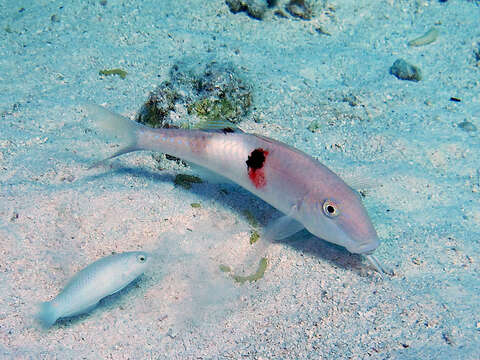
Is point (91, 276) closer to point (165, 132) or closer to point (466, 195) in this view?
point (165, 132)

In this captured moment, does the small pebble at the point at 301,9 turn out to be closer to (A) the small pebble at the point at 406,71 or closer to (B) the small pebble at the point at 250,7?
(B) the small pebble at the point at 250,7

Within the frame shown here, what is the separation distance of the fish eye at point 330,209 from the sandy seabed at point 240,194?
2.12ft

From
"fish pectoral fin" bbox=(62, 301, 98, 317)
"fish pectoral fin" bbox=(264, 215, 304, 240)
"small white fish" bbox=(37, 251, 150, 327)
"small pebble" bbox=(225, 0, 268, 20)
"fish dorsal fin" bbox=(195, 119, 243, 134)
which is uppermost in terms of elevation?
"fish dorsal fin" bbox=(195, 119, 243, 134)

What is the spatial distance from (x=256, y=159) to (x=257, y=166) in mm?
61

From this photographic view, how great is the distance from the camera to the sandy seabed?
2.78 meters

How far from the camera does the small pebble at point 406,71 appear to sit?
5.97 meters

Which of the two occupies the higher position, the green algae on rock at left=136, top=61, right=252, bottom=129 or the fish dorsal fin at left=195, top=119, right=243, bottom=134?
the fish dorsal fin at left=195, top=119, right=243, bottom=134

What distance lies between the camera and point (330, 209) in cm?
286

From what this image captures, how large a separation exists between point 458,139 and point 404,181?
4.41 ft

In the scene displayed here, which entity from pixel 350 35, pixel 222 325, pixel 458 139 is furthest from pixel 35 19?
pixel 458 139

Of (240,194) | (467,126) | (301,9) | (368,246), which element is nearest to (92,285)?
(240,194)

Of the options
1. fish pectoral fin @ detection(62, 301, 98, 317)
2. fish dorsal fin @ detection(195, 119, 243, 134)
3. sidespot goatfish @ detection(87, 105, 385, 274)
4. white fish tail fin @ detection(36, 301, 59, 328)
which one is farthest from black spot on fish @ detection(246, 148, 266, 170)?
white fish tail fin @ detection(36, 301, 59, 328)

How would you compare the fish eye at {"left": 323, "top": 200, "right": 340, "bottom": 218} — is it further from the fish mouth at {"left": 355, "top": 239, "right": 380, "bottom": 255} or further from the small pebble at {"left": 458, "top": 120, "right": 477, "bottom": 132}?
the small pebble at {"left": 458, "top": 120, "right": 477, "bottom": 132}

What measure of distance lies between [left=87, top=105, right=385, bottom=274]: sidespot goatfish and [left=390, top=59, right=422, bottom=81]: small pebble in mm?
3859
